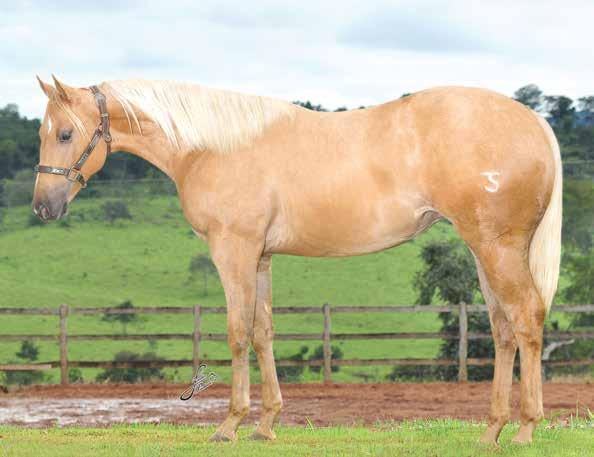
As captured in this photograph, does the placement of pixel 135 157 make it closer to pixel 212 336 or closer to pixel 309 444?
pixel 212 336

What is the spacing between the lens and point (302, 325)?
38.7 meters

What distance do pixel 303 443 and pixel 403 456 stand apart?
1012 mm

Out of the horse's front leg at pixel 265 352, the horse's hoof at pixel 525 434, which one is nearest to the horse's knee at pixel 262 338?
the horse's front leg at pixel 265 352

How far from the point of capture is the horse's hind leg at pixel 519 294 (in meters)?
6.41

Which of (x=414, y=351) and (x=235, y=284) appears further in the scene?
(x=414, y=351)

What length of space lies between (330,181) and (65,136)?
2.26 metres

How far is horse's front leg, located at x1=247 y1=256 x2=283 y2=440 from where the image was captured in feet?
23.7

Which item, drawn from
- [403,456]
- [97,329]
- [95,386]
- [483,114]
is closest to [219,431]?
[403,456]

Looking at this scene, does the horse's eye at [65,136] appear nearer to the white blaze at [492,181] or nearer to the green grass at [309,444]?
the green grass at [309,444]

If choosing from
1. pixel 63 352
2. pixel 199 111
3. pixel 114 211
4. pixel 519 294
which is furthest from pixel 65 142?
pixel 114 211

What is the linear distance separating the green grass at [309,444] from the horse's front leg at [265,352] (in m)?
0.19

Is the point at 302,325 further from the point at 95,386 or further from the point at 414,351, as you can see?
the point at 95,386

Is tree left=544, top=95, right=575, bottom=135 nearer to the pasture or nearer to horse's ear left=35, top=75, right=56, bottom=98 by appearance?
the pasture

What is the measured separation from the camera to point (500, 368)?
6.75 metres
